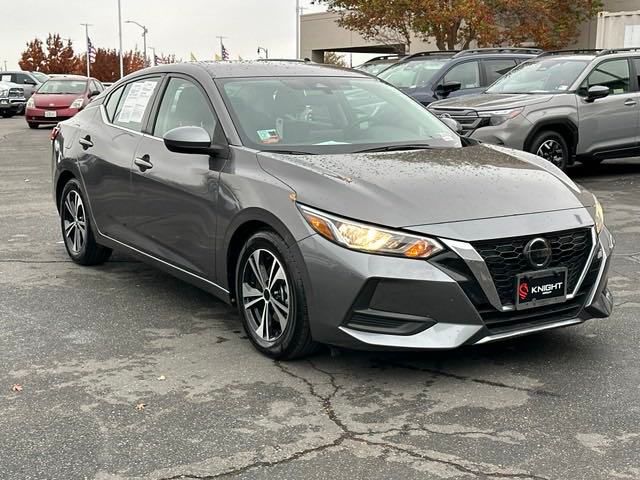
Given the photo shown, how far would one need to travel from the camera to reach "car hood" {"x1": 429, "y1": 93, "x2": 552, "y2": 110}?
11.1 meters

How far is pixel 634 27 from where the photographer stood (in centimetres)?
1994

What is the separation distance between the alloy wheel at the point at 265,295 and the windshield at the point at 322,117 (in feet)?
2.38

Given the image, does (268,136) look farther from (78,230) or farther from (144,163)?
(78,230)

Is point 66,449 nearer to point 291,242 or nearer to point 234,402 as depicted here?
point 234,402

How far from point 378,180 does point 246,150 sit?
2.92ft

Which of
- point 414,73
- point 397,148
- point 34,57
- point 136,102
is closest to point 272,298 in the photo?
point 397,148

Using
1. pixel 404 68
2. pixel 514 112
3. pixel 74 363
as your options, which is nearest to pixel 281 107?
pixel 74 363

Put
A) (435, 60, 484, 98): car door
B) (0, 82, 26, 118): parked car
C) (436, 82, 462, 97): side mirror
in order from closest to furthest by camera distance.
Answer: (436, 82, 462, 97): side mirror < (435, 60, 484, 98): car door < (0, 82, 26, 118): parked car

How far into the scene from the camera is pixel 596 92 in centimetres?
1139

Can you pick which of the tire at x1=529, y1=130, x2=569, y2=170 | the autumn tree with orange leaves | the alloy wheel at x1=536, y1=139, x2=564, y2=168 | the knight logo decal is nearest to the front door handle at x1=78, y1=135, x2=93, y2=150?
the knight logo decal

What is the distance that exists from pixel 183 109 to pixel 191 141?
77 centimetres

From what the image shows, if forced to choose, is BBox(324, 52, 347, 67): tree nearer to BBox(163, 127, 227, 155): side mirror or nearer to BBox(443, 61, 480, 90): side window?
BBox(443, 61, 480, 90): side window

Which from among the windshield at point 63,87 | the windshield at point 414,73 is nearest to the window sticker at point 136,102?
the windshield at point 414,73

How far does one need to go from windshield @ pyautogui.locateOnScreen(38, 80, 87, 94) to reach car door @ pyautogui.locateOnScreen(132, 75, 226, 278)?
2175cm
